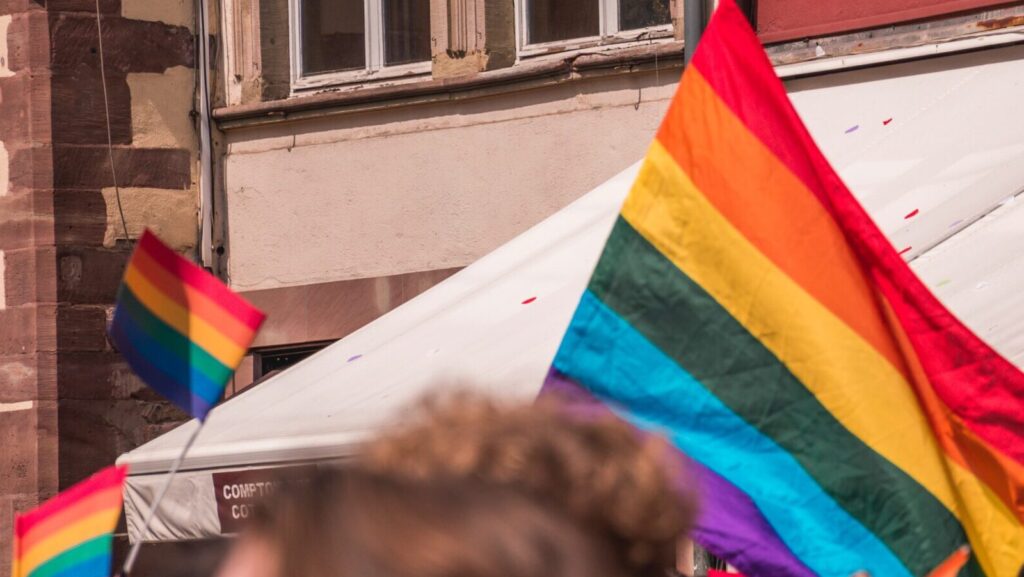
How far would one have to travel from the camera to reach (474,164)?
7.97 metres

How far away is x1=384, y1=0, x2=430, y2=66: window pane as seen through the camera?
8352mm

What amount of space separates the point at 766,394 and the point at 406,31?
538 cm

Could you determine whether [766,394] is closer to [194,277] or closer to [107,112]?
[194,277]

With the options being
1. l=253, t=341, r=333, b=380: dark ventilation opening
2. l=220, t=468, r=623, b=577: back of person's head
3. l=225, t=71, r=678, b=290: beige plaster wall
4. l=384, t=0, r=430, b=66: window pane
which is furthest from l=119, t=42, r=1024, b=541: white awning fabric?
l=220, t=468, r=623, b=577: back of person's head

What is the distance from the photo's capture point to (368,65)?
8.45m

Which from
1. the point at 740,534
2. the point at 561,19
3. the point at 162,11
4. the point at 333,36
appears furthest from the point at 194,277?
the point at 162,11

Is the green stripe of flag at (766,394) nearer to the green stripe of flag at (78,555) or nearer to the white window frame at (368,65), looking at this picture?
the green stripe of flag at (78,555)

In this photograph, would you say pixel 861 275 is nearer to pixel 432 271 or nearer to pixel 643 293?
pixel 643 293

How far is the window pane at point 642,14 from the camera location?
7.65m

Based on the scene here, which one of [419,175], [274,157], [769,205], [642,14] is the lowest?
[769,205]

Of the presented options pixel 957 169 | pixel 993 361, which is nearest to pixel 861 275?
pixel 993 361

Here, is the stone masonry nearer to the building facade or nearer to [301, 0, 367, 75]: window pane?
the building facade

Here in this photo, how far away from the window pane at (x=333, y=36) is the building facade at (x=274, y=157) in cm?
1

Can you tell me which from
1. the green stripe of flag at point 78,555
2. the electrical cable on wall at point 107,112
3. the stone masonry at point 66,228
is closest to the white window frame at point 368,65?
the stone masonry at point 66,228
